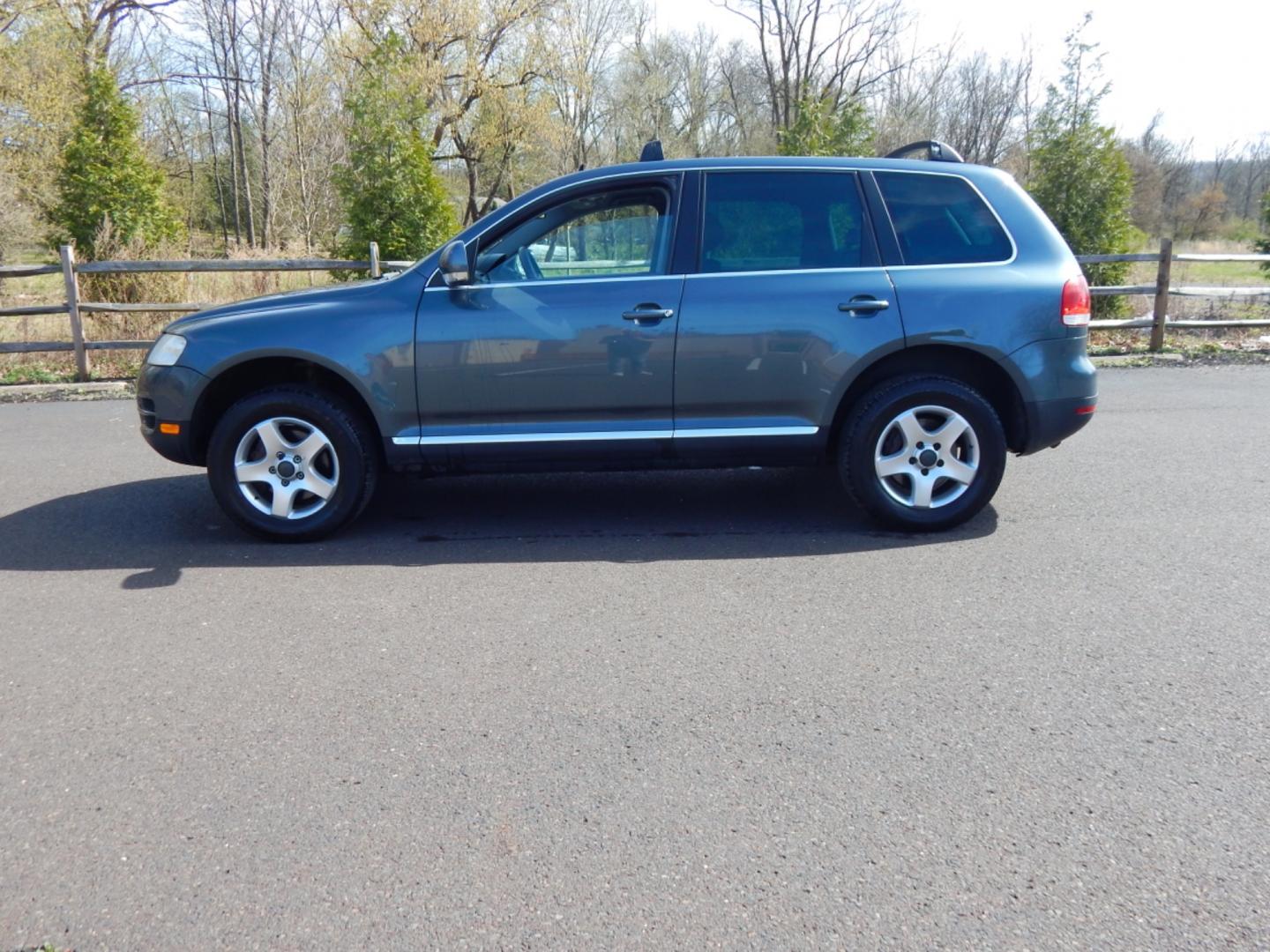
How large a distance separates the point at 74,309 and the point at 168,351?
22.4 feet

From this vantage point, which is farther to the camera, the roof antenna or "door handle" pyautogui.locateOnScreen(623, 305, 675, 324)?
the roof antenna

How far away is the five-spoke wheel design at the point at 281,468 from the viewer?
5.19 meters

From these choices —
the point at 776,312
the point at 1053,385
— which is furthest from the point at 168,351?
the point at 1053,385

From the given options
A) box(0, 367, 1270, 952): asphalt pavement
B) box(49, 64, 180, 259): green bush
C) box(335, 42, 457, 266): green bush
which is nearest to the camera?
box(0, 367, 1270, 952): asphalt pavement

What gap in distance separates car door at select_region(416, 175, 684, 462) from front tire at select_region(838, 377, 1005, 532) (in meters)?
1.00

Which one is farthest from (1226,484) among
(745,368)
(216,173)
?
(216,173)

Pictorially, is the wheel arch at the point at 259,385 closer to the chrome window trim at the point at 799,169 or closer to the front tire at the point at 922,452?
the chrome window trim at the point at 799,169

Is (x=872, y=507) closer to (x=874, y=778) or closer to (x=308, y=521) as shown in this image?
(x=874, y=778)

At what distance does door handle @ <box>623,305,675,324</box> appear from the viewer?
16.7 ft

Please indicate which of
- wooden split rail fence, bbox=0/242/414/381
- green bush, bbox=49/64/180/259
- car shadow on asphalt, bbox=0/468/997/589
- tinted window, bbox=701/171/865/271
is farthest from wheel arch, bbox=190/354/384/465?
green bush, bbox=49/64/180/259

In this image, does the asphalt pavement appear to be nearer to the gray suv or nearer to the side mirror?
the gray suv

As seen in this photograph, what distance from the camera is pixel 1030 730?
317 cm

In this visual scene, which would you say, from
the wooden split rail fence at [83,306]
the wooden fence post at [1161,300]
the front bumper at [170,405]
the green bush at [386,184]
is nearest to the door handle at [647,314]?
the front bumper at [170,405]

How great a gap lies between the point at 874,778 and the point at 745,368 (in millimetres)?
2620
